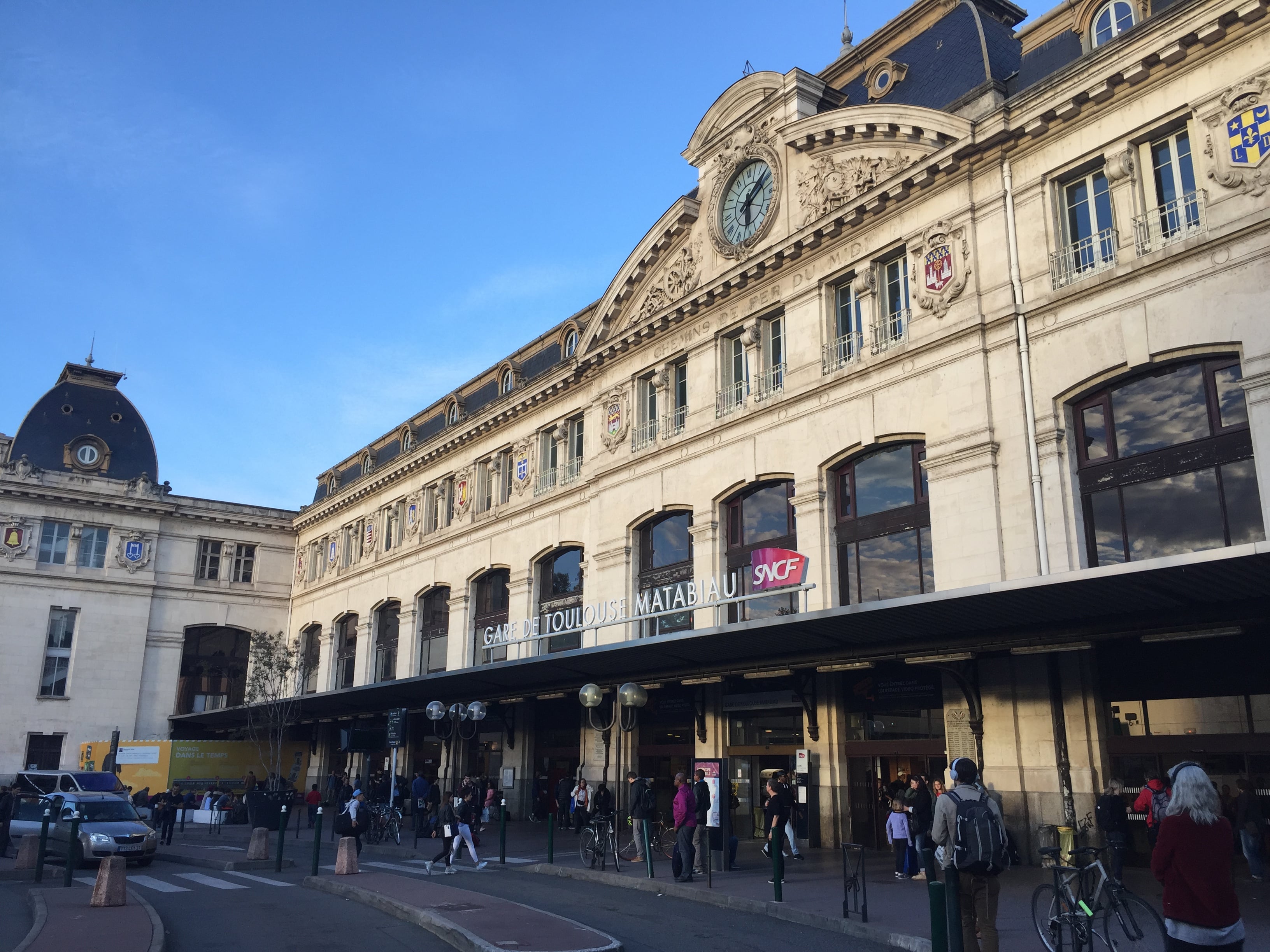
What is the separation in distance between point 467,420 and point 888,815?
77.2 feet

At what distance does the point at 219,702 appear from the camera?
54094 mm

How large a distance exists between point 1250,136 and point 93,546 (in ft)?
171

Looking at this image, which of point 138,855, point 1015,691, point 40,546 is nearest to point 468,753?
point 138,855

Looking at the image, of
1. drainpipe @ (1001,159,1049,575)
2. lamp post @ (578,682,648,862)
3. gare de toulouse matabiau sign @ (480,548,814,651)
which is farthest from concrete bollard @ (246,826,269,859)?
drainpipe @ (1001,159,1049,575)

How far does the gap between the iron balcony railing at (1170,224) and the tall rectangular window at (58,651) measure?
50.1 metres

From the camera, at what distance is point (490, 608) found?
1464 inches

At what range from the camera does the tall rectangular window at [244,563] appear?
55.8m

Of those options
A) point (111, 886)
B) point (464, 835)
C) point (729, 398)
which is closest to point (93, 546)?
point (729, 398)

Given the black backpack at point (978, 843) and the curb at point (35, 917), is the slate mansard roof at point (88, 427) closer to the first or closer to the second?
the curb at point (35, 917)

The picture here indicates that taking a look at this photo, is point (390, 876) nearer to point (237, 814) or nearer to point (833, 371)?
point (833, 371)

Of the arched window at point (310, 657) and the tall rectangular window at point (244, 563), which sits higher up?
the tall rectangular window at point (244, 563)

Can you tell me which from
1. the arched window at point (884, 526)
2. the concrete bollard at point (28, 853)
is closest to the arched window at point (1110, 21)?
the arched window at point (884, 526)

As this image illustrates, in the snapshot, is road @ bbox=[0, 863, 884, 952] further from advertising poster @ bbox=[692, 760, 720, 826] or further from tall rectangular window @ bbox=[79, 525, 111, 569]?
tall rectangular window @ bbox=[79, 525, 111, 569]

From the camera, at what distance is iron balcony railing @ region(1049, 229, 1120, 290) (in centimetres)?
1881
